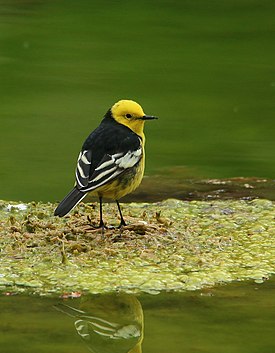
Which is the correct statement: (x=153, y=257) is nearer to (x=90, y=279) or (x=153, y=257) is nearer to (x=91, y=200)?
(x=90, y=279)

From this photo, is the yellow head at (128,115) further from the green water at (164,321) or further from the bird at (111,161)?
the green water at (164,321)

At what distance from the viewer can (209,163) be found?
22.5 ft

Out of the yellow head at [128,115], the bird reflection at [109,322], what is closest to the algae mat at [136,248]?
the bird reflection at [109,322]

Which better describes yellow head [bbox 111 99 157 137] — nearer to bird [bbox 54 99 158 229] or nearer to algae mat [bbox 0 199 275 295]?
bird [bbox 54 99 158 229]

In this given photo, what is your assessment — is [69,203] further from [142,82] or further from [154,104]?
[142,82]

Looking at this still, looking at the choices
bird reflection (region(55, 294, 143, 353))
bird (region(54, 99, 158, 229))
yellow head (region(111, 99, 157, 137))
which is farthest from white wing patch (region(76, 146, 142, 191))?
bird reflection (region(55, 294, 143, 353))

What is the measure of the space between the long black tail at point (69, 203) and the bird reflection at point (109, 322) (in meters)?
0.56

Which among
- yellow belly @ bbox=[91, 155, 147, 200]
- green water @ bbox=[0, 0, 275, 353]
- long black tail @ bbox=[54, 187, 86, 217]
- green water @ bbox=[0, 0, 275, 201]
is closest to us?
green water @ bbox=[0, 0, 275, 353]

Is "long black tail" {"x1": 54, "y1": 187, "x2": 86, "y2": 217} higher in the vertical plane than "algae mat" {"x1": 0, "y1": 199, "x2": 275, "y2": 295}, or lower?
higher

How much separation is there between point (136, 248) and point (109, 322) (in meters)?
0.88

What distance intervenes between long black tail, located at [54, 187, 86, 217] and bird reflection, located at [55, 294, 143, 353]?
1.85 ft

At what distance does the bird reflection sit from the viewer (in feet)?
13.2

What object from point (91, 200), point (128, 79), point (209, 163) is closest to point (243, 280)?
point (91, 200)

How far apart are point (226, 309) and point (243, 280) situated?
400 mm
